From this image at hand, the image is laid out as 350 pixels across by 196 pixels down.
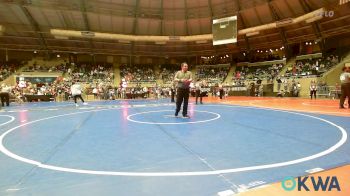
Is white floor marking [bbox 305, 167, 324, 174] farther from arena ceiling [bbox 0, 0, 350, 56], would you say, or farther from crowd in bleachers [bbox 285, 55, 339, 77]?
arena ceiling [bbox 0, 0, 350, 56]

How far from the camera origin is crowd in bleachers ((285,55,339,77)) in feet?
91.6

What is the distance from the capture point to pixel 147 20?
115ft

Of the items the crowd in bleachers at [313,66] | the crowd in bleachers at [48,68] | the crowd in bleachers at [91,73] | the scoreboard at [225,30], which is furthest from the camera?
the crowd in bleachers at [91,73]

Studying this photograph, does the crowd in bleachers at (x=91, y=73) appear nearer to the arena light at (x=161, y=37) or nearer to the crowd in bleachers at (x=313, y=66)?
the arena light at (x=161, y=37)

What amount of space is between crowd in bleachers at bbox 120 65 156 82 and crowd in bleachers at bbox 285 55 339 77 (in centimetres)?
2153

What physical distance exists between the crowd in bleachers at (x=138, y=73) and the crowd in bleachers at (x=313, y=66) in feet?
70.6

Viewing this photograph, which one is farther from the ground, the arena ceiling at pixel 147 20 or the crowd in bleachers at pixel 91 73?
the arena ceiling at pixel 147 20

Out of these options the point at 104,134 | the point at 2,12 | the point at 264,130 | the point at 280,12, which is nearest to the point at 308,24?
the point at 280,12

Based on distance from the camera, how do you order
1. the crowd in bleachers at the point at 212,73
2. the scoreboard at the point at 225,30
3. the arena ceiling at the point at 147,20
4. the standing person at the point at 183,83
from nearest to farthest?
the standing person at the point at 183,83
the arena ceiling at the point at 147,20
the scoreboard at the point at 225,30
the crowd in bleachers at the point at 212,73

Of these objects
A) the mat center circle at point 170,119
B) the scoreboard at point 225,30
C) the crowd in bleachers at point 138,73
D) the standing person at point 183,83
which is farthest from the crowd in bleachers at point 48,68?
the standing person at point 183,83

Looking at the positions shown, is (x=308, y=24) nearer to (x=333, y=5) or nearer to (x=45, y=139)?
(x=333, y=5)

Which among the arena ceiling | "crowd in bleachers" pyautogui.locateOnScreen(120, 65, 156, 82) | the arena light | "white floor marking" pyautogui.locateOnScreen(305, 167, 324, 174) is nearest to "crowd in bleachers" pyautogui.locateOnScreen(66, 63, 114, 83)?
"crowd in bleachers" pyautogui.locateOnScreen(120, 65, 156, 82)

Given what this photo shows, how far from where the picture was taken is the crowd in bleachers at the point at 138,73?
40.0 meters

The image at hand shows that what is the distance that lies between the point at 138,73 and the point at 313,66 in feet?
86.1
